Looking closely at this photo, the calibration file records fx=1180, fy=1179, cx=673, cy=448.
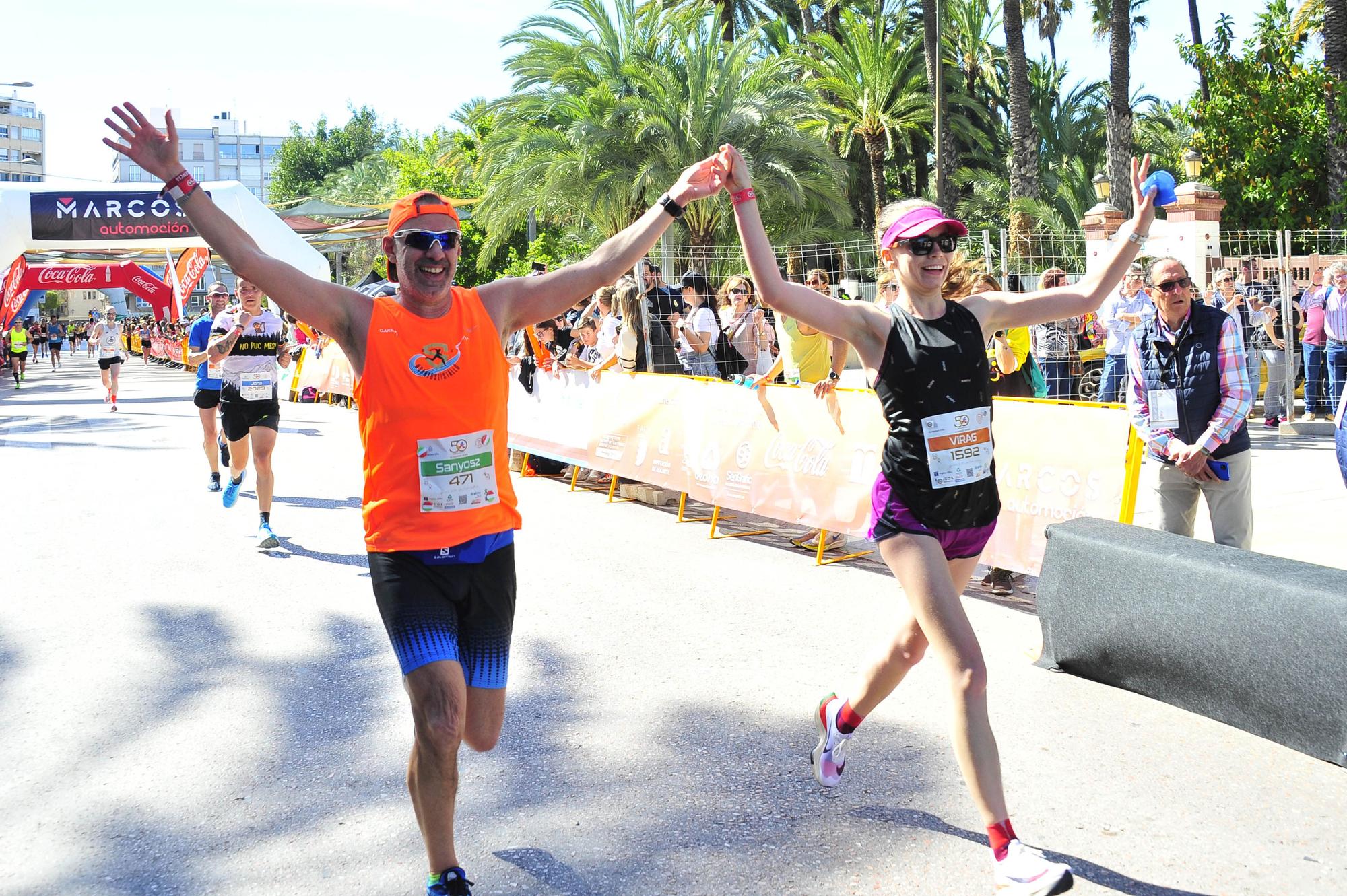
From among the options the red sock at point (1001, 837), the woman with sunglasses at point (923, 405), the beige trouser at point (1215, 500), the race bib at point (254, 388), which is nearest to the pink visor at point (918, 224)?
the woman with sunglasses at point (923, 405)

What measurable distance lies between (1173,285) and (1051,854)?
2.90 m

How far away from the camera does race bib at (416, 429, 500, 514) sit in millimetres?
3305

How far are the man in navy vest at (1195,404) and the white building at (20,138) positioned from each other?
152737mm

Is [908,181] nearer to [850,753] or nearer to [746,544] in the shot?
[746,544]

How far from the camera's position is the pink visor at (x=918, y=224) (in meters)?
3.61

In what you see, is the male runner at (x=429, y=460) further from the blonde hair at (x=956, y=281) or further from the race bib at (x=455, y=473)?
the blonde hair at (x=956, y=281)

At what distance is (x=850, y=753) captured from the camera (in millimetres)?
4539

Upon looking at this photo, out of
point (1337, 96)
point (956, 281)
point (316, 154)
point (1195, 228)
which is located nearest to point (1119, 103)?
point (1337, 96)

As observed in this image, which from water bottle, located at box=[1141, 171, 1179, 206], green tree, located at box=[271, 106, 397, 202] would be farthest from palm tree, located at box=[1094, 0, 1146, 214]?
green tree, located at box=[271, 106, 397, 202]

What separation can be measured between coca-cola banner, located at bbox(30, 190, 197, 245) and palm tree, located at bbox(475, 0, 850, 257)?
6.81 meters

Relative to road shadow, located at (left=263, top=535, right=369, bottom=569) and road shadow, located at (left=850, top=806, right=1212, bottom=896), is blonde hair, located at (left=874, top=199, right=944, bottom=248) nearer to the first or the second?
road shadow, located at (left=850, top=806, right=1212, bottom=896)

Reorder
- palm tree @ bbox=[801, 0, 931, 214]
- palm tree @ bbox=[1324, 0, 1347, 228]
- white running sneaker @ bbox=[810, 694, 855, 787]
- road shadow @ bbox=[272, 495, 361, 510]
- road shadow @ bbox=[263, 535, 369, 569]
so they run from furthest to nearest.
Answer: palm tree @ bbox=[801, 0, 931, 214]
palm tree @ bbox=[1324, 0, 1347, 228]
road shadow @ bbox=[272, 495, 361, 510]
road shadow @ bbox=[263, 535, 369, 569]
white running sneaker @ bbox=[810, 694, 855, 787]

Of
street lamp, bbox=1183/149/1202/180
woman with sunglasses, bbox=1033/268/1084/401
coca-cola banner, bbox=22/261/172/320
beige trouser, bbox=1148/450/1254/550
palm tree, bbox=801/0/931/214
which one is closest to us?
beige trouser, bbox=1148/450/1254/550

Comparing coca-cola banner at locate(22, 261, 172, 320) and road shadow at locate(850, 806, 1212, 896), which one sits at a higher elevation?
coca-cola banner at locate(22, 261, 172, 320)
